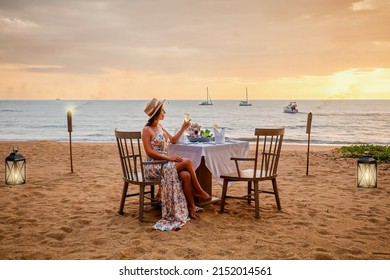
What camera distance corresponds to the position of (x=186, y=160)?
4086 millimetres

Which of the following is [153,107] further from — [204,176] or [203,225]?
[203,225]

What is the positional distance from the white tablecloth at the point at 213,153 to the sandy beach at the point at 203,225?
0.51m

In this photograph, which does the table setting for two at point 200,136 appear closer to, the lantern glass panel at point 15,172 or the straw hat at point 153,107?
the straw hat at point 153,107

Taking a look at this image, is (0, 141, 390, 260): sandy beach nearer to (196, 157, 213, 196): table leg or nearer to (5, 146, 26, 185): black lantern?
(5, 146, 26, 185): black lantern

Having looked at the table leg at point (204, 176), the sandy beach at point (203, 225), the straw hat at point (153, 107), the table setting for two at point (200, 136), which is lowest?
the sandy beach at point (203, 225)

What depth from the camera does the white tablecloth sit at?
424cm

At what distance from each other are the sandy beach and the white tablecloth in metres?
0.51

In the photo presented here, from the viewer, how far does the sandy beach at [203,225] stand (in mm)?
3227

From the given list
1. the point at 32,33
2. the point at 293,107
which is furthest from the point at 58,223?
the point at 293,107

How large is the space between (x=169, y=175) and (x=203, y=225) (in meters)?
0.61

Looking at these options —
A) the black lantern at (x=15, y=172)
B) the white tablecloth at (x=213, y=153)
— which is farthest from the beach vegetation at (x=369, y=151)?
the black lantern at (x=15, y=172)

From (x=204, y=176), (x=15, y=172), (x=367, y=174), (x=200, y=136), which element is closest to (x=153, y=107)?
(x=200, y=136)

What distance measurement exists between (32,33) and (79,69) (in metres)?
26.7

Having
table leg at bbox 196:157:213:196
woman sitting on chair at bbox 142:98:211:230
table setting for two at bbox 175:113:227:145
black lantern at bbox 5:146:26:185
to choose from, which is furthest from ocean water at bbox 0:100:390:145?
black lantern at bbox 5:146:26:185
